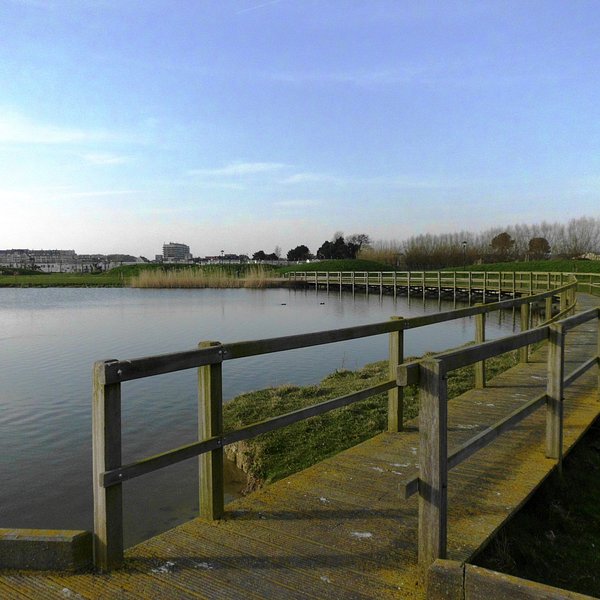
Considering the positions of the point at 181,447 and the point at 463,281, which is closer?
the point at 181,447

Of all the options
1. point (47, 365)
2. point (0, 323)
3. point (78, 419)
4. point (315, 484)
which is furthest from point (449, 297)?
point (315, 484)

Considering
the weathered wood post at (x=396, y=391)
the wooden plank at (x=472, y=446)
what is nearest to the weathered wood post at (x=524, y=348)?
the weathered wood post at (x=396, y=391)

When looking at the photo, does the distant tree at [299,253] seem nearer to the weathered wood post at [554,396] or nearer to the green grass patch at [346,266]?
the green grass patch at [346,266]

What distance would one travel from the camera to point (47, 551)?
3.01 meters

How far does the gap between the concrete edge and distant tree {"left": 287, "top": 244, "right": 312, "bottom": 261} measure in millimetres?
138840

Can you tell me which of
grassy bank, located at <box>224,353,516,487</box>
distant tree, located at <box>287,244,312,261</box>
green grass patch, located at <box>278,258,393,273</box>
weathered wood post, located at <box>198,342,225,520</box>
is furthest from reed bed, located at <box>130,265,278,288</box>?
distant tree, located at <box>287,244,312,261</box>

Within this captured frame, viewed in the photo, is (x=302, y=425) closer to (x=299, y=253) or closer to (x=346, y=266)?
(x=346, y=266)

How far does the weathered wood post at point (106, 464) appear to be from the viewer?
9.55 ft

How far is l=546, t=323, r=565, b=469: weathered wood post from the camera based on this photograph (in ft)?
15.2

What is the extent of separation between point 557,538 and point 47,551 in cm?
339

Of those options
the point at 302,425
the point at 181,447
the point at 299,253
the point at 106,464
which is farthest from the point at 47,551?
the point at 299,253

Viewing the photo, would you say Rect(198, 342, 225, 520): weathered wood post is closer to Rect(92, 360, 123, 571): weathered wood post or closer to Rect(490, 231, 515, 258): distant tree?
Rect(92, 360, 123, 571): weathered wood post

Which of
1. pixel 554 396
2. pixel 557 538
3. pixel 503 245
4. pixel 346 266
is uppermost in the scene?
pixel 503 245

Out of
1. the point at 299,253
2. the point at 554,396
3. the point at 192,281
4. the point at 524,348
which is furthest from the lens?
the point at 299,253
